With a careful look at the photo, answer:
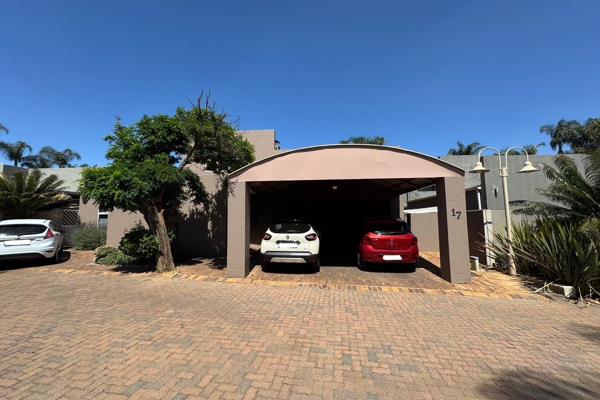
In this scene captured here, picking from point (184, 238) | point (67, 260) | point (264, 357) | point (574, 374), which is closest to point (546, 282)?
point (574, 374)

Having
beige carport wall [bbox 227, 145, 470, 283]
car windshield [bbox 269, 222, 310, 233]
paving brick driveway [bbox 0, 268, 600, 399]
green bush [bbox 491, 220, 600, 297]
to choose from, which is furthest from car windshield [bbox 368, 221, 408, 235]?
green bush [bbox 491, 220, 600, 297]

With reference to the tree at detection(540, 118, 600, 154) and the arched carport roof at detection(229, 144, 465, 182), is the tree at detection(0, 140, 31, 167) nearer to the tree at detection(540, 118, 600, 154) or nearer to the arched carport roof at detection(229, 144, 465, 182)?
the arched carport roof at detection(229, 144, 465, 182)

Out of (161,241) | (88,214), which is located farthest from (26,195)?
(161,241)

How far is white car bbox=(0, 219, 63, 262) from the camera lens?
30.4 feet

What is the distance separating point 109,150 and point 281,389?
8.18 m

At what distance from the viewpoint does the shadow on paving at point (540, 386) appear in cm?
298

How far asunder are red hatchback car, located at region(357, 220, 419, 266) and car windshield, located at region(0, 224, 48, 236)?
10202 mm

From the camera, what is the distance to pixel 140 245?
895 centimetres

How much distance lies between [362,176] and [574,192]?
207 inches

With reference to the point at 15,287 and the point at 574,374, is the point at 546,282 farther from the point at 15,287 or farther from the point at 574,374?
the point at 15,287

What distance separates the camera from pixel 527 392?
9.96 ft

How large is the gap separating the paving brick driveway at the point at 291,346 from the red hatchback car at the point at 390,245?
→ 2125 millimetres

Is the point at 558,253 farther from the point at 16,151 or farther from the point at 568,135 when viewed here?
the point at 16,151

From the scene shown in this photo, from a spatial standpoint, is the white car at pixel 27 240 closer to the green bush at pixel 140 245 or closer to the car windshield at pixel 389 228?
the green bush at pixel 140 245
